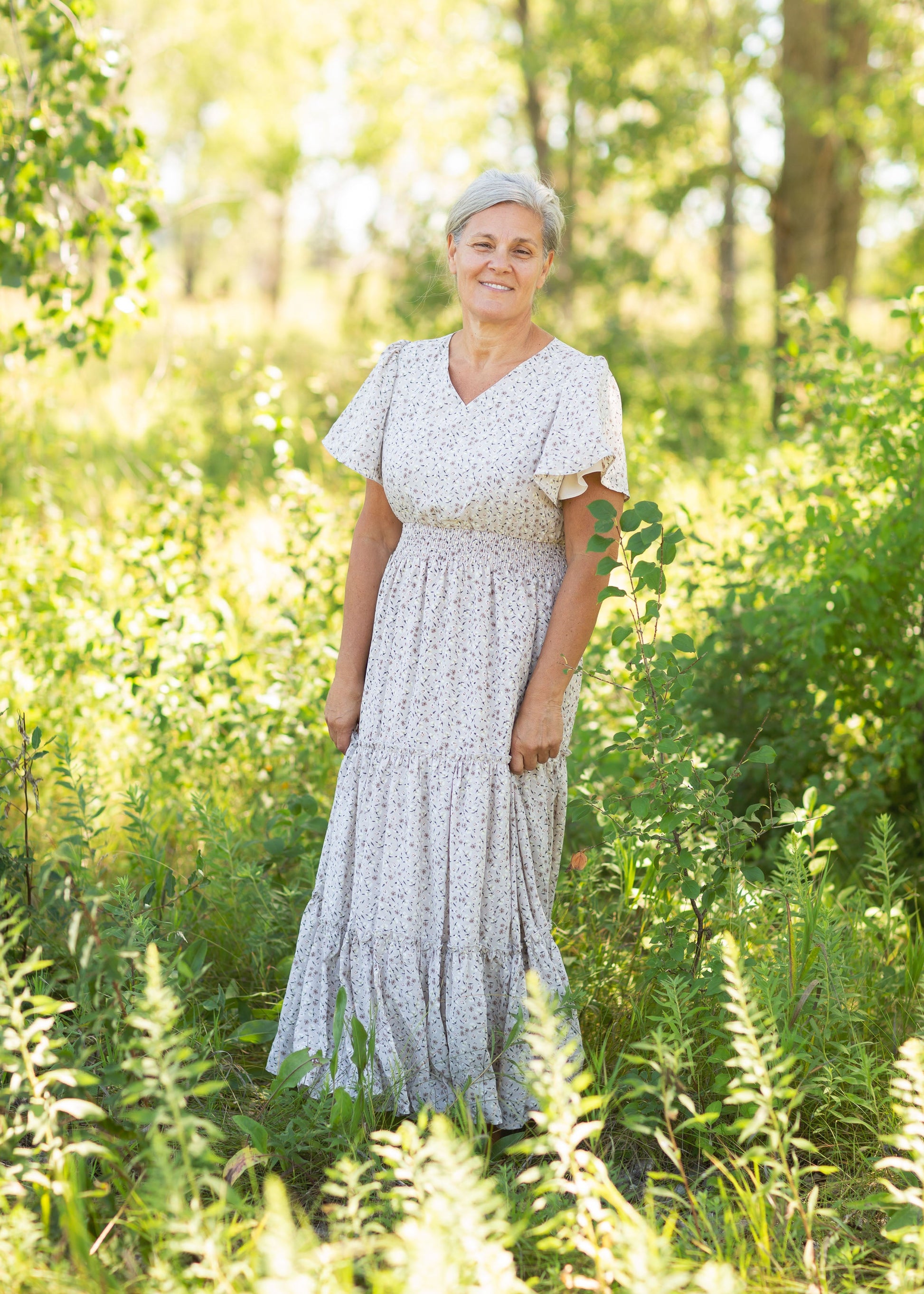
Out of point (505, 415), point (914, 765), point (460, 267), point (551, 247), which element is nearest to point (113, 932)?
point (505, 415)

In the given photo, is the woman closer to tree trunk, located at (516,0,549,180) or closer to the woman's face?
the woman's face

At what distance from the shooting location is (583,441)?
2.35 meters

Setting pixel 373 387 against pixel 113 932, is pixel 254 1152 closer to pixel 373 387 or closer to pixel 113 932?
pixel 113 932

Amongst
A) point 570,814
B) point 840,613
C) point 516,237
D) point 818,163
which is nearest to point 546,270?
point 516,237

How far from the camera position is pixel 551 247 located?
2592 mm

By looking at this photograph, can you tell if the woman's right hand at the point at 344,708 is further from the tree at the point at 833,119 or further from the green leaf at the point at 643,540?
the tree at the point at 833,119

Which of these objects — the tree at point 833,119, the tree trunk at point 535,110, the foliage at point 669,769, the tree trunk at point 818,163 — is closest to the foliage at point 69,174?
the foliage at point 669,769

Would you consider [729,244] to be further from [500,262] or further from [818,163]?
[500,262]

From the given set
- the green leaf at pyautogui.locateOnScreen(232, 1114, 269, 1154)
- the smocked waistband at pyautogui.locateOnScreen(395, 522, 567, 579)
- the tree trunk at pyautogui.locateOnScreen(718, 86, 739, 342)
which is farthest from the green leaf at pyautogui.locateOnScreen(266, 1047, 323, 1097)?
the tree trunk at pyautogui.locateOnScreen(718, 86, 739, 342)

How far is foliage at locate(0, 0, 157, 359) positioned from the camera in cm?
419

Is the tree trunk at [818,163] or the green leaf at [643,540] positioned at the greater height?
the tree trunk at [818,163]

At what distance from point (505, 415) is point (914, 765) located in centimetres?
194

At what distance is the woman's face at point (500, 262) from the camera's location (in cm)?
246

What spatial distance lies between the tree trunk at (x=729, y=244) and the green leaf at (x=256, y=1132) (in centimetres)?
898
